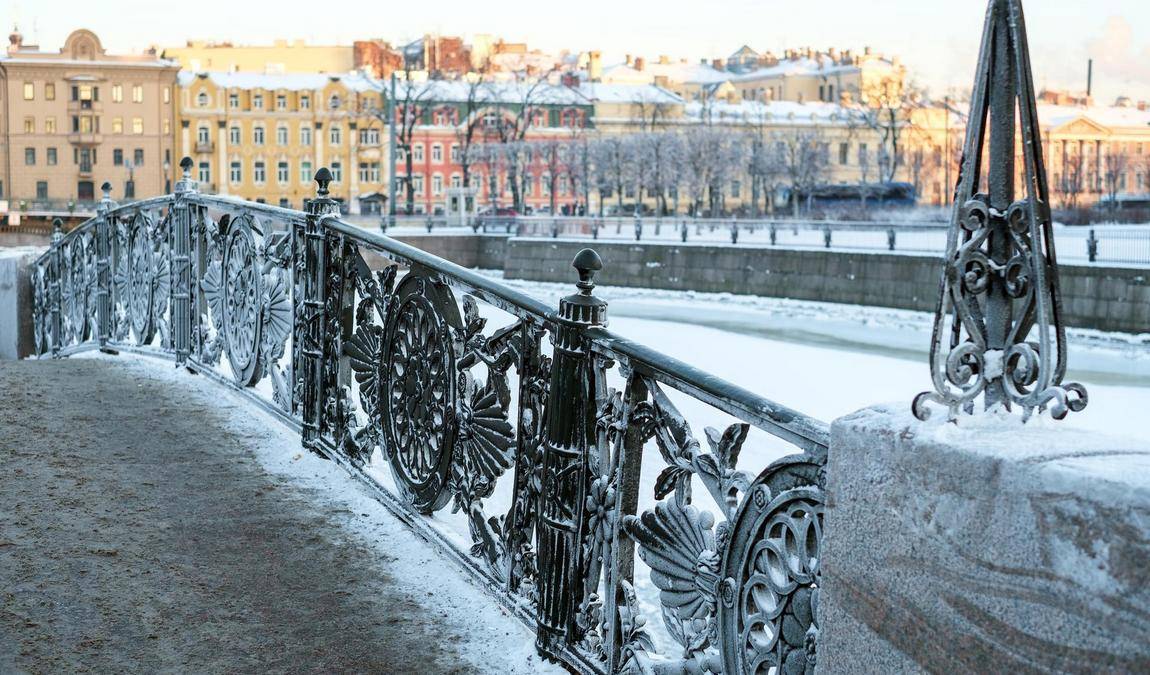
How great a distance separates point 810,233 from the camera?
3972cm

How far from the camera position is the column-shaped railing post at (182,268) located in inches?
265

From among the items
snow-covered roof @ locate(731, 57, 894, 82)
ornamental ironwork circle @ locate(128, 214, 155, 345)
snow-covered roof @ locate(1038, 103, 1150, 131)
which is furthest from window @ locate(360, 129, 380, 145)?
ornamental ironwork circle @ locate(128, 214, 155, 345)

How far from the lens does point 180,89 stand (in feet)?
237

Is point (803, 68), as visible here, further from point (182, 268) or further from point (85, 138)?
point (182, 268)

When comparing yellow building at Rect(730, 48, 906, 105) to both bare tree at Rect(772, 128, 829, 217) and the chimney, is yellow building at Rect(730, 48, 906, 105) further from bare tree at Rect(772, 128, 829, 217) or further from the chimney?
bare tree at Rect(772, 128, 829, 217)

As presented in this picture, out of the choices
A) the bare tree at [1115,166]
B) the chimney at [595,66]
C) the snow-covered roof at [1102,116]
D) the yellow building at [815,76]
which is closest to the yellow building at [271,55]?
the chimney at [595,66]

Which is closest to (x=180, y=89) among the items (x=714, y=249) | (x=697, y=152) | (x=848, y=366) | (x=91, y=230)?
(x=697, y=152)

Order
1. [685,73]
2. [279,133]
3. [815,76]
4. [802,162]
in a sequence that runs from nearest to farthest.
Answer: [802,162]
[279,133]
[815,76]
[685,73]

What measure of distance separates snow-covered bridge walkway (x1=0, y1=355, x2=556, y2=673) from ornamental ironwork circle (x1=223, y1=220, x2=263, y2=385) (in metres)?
0.46

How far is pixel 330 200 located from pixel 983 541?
3.69 metres

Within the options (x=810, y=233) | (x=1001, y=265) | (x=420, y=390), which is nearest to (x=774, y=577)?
(x=1001, y=265)

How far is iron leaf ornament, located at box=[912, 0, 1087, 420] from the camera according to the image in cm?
186

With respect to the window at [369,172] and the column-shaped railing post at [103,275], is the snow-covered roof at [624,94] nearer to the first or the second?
the window at [369,172]

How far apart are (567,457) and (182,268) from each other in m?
4.25
